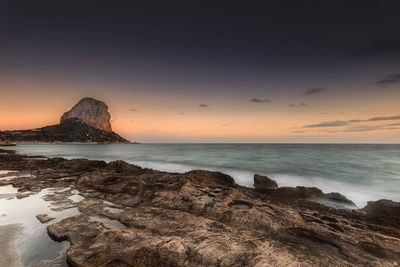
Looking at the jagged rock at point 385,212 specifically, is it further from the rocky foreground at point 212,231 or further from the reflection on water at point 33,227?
the reflection on water at point 33,227

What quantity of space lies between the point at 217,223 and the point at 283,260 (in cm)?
284

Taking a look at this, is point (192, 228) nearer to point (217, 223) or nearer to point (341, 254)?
point (217, 223)

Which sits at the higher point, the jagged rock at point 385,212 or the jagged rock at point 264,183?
the jagged rock at point 264,183

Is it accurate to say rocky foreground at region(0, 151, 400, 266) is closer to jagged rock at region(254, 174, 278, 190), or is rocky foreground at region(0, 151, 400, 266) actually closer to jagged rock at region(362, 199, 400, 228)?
jagged rock at region(362, 199, 400, 228)

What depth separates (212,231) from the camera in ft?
25.8

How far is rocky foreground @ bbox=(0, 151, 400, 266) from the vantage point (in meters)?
6.54

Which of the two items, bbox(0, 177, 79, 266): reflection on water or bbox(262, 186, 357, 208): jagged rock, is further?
bbox(262, 186, 357, 208): jagged rock

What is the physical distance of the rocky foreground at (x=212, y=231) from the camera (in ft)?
21.4

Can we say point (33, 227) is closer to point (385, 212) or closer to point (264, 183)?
point (264, 183)

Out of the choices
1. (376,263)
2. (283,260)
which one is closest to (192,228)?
(283,260)

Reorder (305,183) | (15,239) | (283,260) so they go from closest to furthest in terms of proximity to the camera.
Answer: (283,260) → (15,239) → (305,183)

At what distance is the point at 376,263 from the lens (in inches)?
261

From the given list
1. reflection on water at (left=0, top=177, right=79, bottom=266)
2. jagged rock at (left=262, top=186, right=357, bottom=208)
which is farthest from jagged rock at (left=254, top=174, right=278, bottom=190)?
reflection on water at (left=0, top=177, right=79, bottom=266)

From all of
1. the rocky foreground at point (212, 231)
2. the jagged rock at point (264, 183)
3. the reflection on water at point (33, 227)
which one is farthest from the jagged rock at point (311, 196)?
the reflection on water at point (33, 227)
